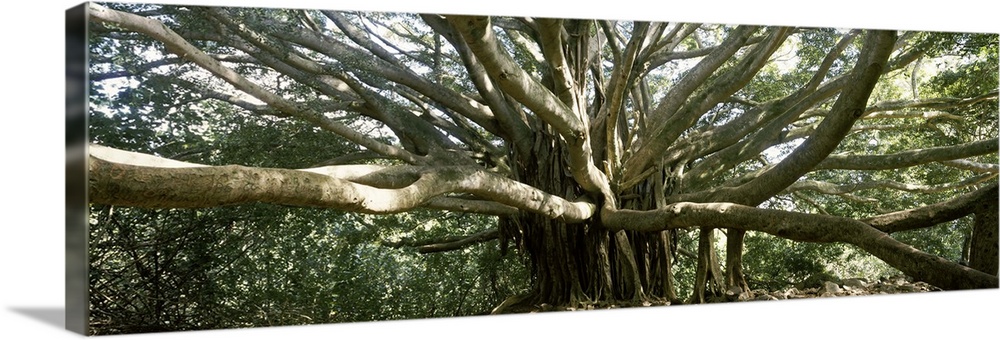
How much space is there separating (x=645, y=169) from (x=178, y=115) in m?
3.11

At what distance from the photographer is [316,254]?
285 inches

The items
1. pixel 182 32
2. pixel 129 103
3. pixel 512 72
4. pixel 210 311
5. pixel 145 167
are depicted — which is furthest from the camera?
pixel 210 311

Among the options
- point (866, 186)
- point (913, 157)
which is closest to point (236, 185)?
point (913, 157)

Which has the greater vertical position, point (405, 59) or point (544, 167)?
point (405, 59)

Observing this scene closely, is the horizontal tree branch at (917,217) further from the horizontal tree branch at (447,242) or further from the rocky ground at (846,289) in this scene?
the horizontal tree branch at (447,242)

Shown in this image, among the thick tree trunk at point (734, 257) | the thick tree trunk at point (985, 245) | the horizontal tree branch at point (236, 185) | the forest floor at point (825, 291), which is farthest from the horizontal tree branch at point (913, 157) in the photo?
the horizontal tree branch at point (236, 185)

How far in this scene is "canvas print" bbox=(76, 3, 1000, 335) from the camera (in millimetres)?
5312

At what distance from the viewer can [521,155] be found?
683cm

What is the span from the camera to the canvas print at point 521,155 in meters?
5.31

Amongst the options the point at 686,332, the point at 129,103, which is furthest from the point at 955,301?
the point at 129,103

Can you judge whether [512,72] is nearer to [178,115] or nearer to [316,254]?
[178,115]

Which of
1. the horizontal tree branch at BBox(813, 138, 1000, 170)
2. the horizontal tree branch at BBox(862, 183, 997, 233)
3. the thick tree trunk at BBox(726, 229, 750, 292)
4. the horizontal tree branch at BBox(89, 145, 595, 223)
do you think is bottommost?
the thick tree trunk at BBox(726, 229, 750, 292)

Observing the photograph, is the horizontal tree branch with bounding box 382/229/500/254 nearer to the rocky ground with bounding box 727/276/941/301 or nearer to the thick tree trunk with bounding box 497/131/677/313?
the thick tree trunk with bounding box 497/131/677/313

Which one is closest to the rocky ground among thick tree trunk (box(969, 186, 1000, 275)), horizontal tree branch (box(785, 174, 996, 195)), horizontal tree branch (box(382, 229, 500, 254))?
thick tree trunk (box(969, 186, 1000, 275))
